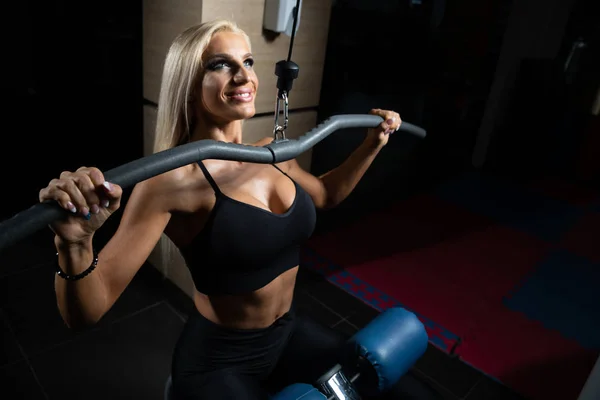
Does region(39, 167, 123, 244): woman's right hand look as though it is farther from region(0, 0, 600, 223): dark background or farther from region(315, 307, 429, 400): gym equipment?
region(0, 0, 600, 223): dark background

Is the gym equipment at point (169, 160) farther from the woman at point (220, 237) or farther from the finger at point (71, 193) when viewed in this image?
the woman at point (220, 237)

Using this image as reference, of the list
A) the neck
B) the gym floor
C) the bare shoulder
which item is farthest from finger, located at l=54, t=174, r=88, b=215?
the gym floor

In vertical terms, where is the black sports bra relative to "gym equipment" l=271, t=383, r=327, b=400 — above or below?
above

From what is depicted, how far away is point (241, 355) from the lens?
136 centimetres

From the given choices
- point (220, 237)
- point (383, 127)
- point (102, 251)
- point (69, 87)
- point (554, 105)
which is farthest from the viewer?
point (554, 105)

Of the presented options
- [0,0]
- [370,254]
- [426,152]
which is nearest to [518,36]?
[426,152]

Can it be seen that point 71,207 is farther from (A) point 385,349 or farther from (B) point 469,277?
(B) point 469,277

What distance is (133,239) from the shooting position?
109cm

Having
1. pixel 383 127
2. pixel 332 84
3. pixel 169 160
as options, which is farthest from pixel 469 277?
pixel 169 160

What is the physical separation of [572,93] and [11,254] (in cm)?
717

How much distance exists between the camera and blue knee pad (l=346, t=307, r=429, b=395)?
1351mm

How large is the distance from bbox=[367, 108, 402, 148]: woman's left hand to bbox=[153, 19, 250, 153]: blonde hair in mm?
590

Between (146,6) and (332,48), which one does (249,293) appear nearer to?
(146,6)

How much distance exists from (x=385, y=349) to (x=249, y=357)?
431 millimetres
